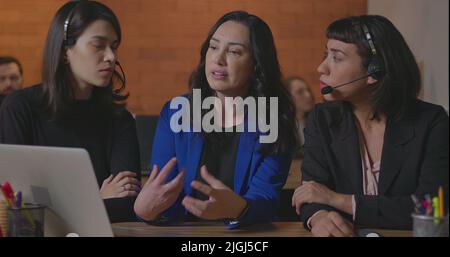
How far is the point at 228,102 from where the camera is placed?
223cm

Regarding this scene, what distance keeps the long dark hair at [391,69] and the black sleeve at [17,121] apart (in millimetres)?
912

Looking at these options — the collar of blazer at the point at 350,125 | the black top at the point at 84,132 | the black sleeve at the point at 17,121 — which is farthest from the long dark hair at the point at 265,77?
the black sleeve at the point at 17,121

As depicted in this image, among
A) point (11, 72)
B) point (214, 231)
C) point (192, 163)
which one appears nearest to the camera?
point (214, 231)

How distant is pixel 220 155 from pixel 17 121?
1.88 ft

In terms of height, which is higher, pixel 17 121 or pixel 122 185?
pixel 17 121

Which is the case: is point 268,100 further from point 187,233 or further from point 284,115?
point 187,233

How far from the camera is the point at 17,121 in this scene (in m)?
2.22

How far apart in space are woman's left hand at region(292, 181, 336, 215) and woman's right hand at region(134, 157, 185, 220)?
1.01 ft

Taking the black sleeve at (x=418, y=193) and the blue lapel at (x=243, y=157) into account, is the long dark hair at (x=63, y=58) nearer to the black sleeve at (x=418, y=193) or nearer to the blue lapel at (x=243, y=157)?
the blue lapel at (x=243, y=157)

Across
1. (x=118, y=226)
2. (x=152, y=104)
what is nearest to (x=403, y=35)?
(x=152, y=104)

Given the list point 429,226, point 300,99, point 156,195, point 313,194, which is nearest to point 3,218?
point 156,195

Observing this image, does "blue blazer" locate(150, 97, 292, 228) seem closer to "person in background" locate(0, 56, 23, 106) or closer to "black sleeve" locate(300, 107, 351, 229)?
"black sleeve" locate(300, 107, 351, 229)

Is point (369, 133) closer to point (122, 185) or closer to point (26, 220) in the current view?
point (122, 185)
